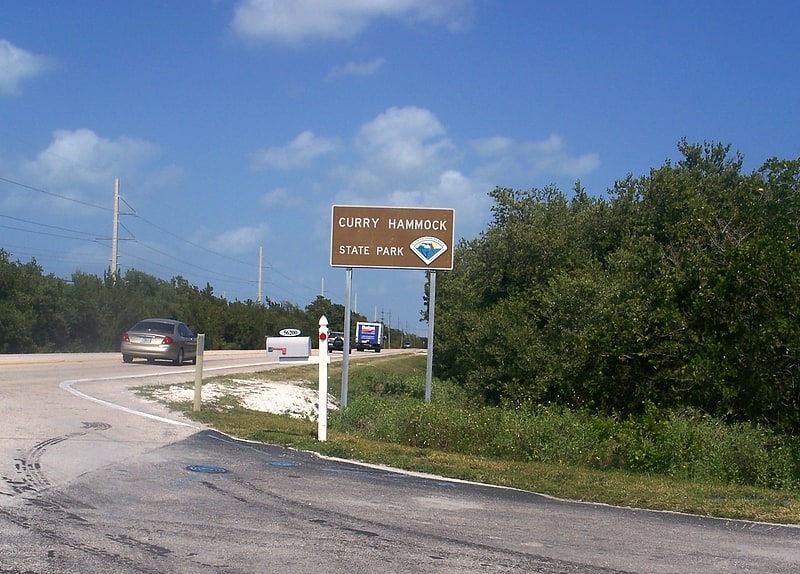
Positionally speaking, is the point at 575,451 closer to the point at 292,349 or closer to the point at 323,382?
the point at 323,382

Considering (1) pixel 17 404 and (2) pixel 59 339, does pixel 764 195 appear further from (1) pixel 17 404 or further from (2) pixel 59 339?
(2) pixel 59 339

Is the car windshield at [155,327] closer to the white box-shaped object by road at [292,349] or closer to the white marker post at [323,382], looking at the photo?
the white box-shaped object by road at [292,349]

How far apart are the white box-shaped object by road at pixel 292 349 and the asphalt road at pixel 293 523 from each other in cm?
734

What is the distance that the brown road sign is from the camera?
20953 mm

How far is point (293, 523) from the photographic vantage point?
757 centimetres

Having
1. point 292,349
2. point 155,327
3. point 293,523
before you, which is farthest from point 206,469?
point 155,327

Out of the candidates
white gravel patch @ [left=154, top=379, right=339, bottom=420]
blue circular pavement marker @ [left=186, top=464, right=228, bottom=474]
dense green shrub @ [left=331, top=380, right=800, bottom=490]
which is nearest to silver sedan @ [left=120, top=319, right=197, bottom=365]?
white gravel patch @ [left=154, top=379, right=339, bottom=420]

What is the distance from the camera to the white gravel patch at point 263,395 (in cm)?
1946

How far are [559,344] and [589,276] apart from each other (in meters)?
2.35

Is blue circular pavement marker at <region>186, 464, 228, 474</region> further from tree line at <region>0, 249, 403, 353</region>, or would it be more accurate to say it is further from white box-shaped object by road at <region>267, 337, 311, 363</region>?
tree line at <region>0, 249, 403, 353</region>

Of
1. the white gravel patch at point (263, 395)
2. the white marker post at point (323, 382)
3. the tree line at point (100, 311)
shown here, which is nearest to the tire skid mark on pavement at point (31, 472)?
the white marker post at point (323, 382)

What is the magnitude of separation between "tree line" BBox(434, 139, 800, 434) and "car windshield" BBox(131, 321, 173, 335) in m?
10.8

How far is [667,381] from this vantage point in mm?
21172

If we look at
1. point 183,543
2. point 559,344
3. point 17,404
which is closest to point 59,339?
point 559,344
